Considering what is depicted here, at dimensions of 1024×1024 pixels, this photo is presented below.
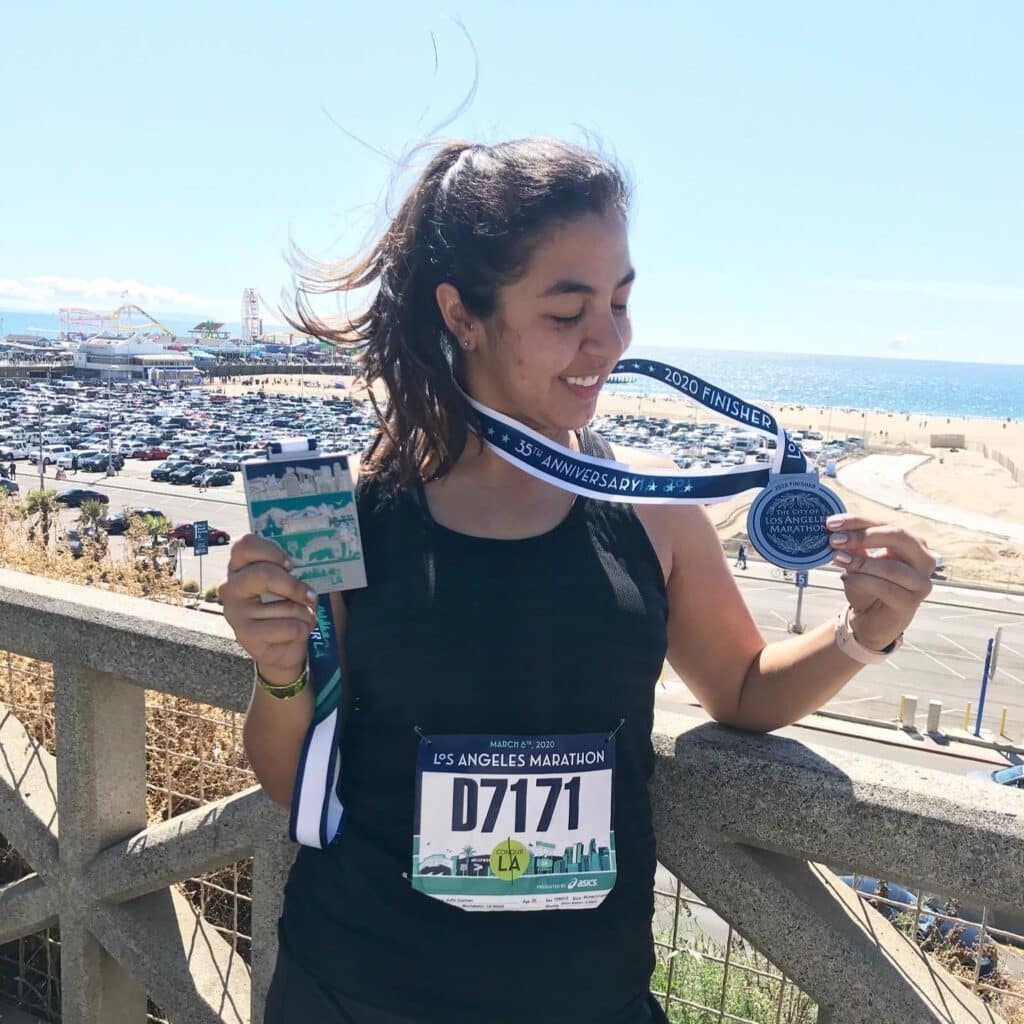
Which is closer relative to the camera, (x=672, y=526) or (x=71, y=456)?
(x=672, y=526)

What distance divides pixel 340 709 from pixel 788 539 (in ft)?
2.41

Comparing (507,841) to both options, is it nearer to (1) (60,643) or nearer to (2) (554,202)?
(2) (554,202)

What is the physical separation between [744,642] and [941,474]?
6466 centimetres

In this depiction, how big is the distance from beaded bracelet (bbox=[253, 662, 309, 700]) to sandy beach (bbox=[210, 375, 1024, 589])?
65 centimetres

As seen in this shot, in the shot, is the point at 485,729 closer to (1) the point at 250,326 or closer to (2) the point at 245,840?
(2) the point at 245,840

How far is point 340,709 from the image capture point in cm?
153

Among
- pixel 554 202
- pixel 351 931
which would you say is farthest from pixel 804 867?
pixel 554 202

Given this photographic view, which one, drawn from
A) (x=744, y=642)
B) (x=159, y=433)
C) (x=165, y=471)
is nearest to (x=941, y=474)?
(x=165, y=471)

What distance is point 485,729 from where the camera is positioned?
1410 mm

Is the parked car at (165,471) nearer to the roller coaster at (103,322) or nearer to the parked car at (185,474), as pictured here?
the parked car at (185,474)

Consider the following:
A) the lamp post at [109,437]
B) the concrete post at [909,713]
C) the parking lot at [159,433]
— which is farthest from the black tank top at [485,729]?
the lamp post at [109,437]

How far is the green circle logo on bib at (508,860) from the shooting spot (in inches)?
55.2

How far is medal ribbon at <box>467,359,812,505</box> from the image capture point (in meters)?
1.49

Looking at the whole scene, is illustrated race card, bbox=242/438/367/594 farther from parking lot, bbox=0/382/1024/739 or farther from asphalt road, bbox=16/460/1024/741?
asphalt road, bbox=16/460/1024/741
